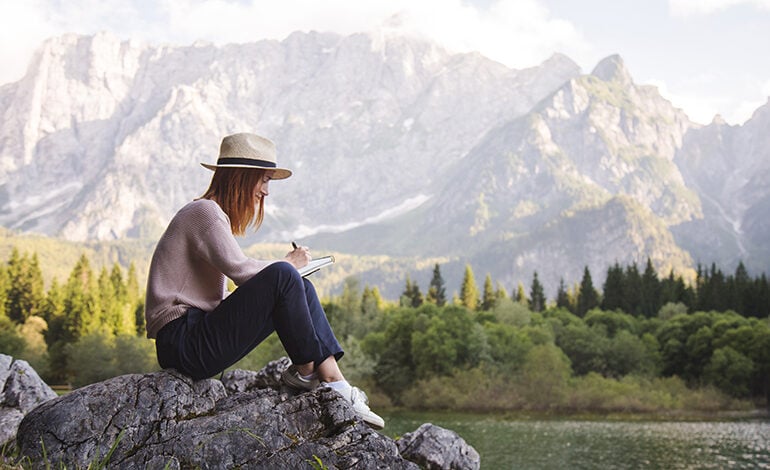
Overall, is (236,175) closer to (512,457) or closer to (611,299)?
(512,457)

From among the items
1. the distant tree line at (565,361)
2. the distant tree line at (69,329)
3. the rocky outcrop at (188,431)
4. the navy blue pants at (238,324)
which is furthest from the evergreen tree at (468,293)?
the rocky outcrop at (188,431)

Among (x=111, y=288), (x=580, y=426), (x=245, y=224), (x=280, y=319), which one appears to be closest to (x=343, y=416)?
(x=280, y=319)

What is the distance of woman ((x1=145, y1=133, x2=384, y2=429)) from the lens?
22.1 ft

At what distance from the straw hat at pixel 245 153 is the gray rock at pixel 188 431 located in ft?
6.19

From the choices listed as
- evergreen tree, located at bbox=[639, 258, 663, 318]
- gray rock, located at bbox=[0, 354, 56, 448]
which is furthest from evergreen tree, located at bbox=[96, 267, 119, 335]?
gray rock, located at bbox=[0, 354, 56, 448]

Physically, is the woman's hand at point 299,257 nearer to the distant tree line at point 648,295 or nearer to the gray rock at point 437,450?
the gray rock at point 437,450

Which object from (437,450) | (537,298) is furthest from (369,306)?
(437,450)

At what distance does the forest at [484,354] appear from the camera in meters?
78.5

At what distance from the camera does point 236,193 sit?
7262 millimetres

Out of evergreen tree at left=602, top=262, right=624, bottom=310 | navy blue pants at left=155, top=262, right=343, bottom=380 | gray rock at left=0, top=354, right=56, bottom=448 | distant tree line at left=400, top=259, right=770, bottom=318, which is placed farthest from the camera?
evergreen tree at left=602, top=262, right=624, bottom=310

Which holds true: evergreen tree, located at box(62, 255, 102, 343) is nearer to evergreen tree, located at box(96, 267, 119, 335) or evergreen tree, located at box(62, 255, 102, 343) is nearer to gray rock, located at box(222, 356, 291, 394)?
evergreen tree, located at box(96, 267, 119, 335)

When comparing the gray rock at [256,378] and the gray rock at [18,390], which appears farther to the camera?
the gray rock at [256,378]

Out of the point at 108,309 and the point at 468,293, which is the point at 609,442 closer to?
the point at 108,309

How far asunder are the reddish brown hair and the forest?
6856 centimetres
